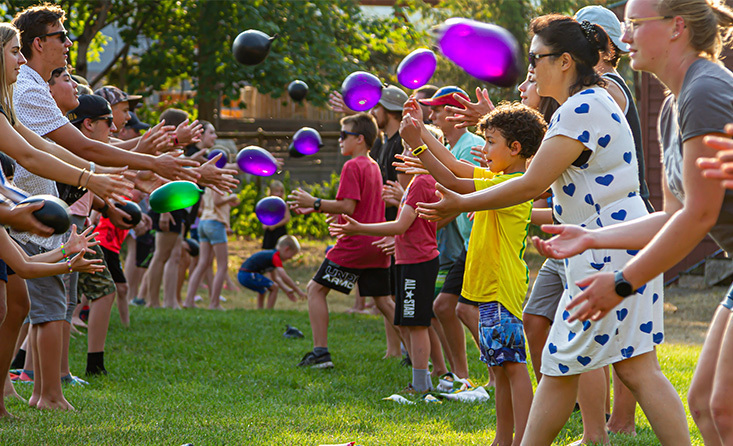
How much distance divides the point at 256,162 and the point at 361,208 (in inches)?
42.7

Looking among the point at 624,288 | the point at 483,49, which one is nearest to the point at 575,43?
the point at 483,49

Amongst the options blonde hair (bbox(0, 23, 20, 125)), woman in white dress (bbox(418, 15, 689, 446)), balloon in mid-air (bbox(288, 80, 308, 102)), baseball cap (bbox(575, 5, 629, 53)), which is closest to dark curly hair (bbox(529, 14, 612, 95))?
woman in white dress (bbox(418, 15, 689, 446))

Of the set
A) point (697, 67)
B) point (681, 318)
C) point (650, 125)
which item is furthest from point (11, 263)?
point (650, 125)

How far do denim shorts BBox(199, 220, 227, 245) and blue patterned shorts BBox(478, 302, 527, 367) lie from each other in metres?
6.81

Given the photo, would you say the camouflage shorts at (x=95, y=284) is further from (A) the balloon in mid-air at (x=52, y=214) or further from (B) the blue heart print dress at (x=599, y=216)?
(B) the blue heart print dress at (x=599, y=216)

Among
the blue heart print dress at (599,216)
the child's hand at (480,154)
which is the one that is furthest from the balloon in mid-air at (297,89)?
the blue heart print dress at (599,216)

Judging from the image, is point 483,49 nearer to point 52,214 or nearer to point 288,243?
point 52,214

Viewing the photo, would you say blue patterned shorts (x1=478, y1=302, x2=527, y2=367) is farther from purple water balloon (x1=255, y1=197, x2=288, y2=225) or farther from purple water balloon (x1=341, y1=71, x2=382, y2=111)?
purple water balloon (x1=255, y1=197, x2=288, y2=225)

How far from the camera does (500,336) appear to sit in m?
4.10

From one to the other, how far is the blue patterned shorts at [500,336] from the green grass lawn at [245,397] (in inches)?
22.5

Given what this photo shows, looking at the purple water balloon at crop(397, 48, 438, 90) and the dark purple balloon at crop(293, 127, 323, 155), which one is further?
the dark purple balloon at crop(293, 127, 323, 155)

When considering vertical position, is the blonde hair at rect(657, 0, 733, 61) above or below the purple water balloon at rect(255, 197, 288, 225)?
above

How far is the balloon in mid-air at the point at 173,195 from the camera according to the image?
18.5 feet

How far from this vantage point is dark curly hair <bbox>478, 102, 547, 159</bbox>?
13.8 ft
